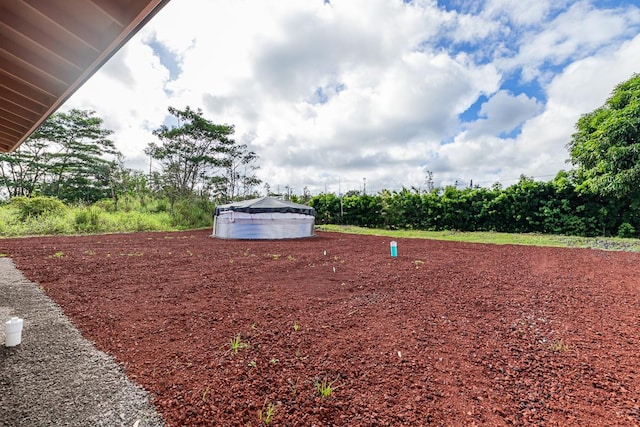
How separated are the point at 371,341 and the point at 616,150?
10.5m

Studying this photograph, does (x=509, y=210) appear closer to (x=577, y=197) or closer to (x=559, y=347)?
(x=577, y=197)

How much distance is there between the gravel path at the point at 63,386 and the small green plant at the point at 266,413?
18.6 inches

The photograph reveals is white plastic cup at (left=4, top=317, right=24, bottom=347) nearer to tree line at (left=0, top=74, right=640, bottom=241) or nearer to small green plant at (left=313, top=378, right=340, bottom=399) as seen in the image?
small green plant at (left=313, top=378, right=340, bottom=399)

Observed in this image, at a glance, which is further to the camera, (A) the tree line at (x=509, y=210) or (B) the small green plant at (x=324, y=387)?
(A) the tree line at (x=509, y=210)

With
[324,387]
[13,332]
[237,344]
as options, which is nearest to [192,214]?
[13,332]

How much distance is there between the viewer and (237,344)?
1913mm

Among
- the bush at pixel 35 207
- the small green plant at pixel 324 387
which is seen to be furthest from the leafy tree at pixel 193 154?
the small green plant at pixel 324 387

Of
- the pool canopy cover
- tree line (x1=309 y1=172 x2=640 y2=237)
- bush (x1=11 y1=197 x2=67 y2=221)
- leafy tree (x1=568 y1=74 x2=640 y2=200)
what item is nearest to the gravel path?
the pool canopy cover

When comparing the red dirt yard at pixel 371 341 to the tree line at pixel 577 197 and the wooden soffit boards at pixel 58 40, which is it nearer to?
the wooden soffit boards at pixel 58 40

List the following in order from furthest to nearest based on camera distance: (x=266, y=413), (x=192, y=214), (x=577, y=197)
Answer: (x=192, y=214) < (x=577, y=197) < (x=266, y=413)

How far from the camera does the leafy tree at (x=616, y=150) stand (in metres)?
7.48

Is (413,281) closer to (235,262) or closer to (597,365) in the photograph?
(597,365)

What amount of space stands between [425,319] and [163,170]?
1736cm

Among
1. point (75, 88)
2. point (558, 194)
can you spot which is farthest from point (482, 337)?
point (558, 194)
